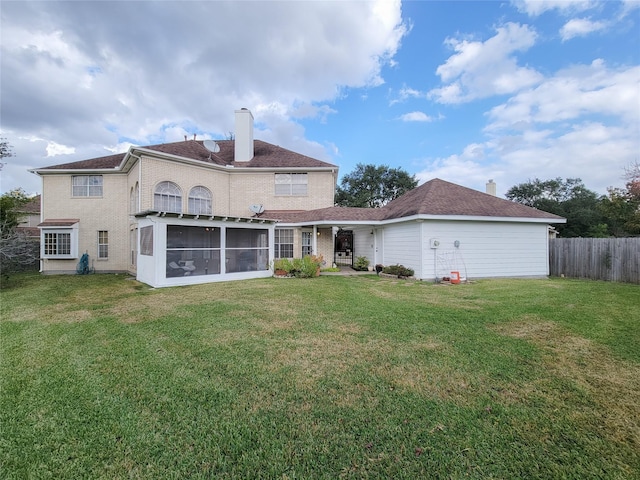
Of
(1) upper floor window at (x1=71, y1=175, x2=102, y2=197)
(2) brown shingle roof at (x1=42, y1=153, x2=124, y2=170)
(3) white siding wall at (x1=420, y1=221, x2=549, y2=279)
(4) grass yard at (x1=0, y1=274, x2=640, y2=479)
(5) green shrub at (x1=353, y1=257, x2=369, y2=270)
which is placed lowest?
(4) grass yard at (x1=0, y1=274, x2=640, y2=479)

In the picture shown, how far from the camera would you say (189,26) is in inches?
428

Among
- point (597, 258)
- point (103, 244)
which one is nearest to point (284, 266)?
point (103, 244)

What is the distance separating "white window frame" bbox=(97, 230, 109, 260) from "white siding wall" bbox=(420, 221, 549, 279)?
54.5 feet

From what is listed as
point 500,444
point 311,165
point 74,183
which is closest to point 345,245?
point 311,165

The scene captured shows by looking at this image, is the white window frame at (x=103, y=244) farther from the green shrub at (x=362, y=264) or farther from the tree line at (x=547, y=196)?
the tree line at (x=547, y=196)

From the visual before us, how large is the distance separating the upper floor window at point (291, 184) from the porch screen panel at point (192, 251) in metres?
6.24

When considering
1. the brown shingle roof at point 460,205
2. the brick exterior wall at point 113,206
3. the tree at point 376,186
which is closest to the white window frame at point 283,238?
the brick exterior wall at point 113,206

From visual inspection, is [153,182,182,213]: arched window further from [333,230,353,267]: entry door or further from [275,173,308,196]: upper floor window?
Answer: [333,230,353,267]: entry door

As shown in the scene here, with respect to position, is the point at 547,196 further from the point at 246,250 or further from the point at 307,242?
the point at 246,250

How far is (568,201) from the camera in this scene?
37.2m

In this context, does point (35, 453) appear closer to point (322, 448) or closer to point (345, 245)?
point (322, 448)

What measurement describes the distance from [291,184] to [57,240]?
13.0m

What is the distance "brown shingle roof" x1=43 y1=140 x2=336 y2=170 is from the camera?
1478cm

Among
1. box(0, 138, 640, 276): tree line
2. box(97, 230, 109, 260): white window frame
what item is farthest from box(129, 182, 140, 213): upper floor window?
box(0, 138, 640, 276): tree line
